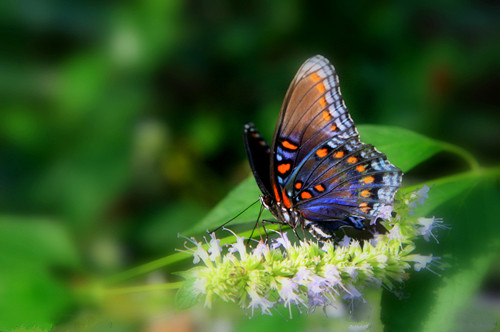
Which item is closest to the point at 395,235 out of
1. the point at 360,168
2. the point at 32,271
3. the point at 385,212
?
the point at 385,212

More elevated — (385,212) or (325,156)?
(325,156)

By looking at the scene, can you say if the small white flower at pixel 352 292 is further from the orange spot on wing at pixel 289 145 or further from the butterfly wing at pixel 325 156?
the orange spot on wing at pixel 289 145

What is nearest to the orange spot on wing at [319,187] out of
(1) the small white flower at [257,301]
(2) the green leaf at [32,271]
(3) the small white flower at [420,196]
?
(3) the small white flower at [420,196]

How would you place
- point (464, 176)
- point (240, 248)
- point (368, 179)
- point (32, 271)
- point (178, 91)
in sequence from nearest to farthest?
point (240, 248)
point (464, 176)
point (368, 179)
point (32, 271)
point (178, 91)

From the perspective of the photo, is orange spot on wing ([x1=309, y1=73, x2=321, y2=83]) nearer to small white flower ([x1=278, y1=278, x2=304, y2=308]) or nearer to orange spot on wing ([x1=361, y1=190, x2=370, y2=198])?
orange spot on wing ([x1=361, y1=190, x2=370, y2=198])

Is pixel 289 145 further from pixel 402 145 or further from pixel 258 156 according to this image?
pixel 402 145

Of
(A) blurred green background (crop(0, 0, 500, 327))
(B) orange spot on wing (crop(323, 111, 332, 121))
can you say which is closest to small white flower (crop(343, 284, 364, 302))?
(B) orange spot on wing (crop(323, 111, 332, 121))
